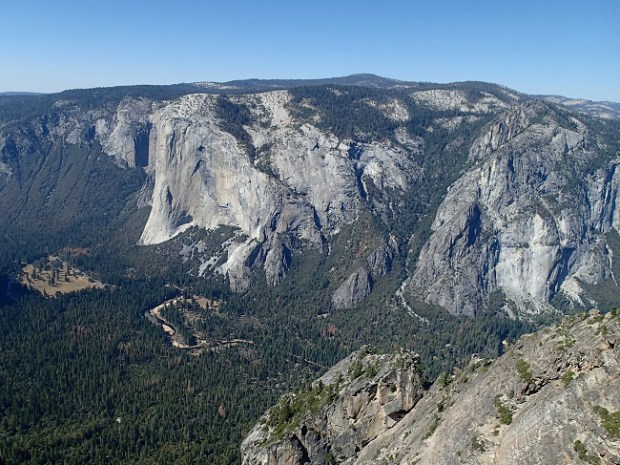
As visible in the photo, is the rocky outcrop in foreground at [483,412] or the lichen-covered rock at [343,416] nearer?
the rocky outcrop in foreground at [483,412]

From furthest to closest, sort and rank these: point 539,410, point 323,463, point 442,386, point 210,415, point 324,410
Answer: point 210,415 → point 324,410 → point 323,463 → point 442,386 → point 539,410

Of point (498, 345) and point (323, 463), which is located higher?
point (323, 463)

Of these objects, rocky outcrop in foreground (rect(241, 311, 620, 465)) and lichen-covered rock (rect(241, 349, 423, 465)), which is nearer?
rocky outcrop in foreground (rect(241, 311, 620, 465))

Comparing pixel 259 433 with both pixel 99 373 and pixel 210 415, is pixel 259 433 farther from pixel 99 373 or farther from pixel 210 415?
pixel 99 373

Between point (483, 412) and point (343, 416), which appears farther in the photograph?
point (343, 416)

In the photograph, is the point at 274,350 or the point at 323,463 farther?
the point at 274,350

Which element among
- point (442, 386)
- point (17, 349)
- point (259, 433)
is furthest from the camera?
point (17, 349)

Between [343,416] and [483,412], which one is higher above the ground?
[483,412]

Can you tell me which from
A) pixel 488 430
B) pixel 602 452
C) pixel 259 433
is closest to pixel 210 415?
pixel 259 433
